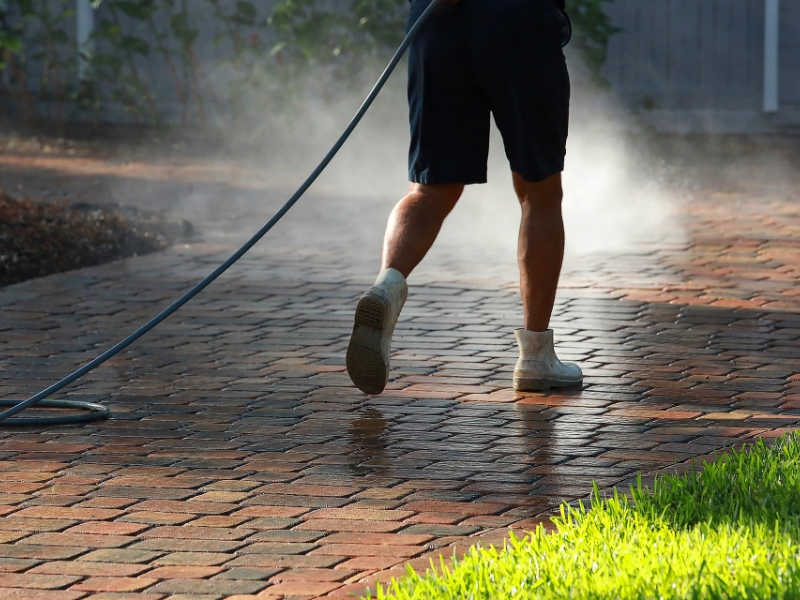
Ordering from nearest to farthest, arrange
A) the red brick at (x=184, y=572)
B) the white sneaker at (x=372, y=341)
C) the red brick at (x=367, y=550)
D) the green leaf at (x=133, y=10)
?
the red brick at (x=184, y=572) < the red brick at (x=367, y=550) < the white sneaker at (x=372, y=341) < the green leaf at (x=133, y=10)

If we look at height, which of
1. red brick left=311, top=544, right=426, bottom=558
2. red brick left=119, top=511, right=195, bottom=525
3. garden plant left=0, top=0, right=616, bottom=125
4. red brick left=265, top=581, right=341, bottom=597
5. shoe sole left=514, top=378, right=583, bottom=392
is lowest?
red brick left=265, top=581, right=341, bottom=597

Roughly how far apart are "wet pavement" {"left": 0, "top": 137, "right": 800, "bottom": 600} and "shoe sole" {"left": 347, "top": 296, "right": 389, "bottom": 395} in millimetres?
152

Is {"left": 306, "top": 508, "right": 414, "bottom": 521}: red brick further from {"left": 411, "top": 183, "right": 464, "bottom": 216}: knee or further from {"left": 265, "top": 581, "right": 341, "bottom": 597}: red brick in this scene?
{"left": 411, "top": 183, "right": 464, "bottom": 216}: knee

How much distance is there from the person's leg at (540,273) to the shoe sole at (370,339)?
0.58 m

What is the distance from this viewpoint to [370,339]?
13.6 ft

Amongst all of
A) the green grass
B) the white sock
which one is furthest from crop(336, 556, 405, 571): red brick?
the white sock

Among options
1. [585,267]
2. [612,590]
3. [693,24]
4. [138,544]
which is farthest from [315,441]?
[693,24]

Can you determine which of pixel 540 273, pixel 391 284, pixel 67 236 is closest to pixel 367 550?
pixel 391 284

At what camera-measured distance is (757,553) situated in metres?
2.68

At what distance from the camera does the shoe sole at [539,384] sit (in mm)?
4508

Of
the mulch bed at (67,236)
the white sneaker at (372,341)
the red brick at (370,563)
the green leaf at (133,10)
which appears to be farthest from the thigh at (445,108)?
the green leaf at (133,10)

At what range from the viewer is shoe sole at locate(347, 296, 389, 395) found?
4152 millimetres

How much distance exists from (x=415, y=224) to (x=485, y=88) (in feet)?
1.58

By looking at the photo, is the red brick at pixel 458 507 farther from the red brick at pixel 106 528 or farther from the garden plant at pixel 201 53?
the garden plant at pixel 201 53
